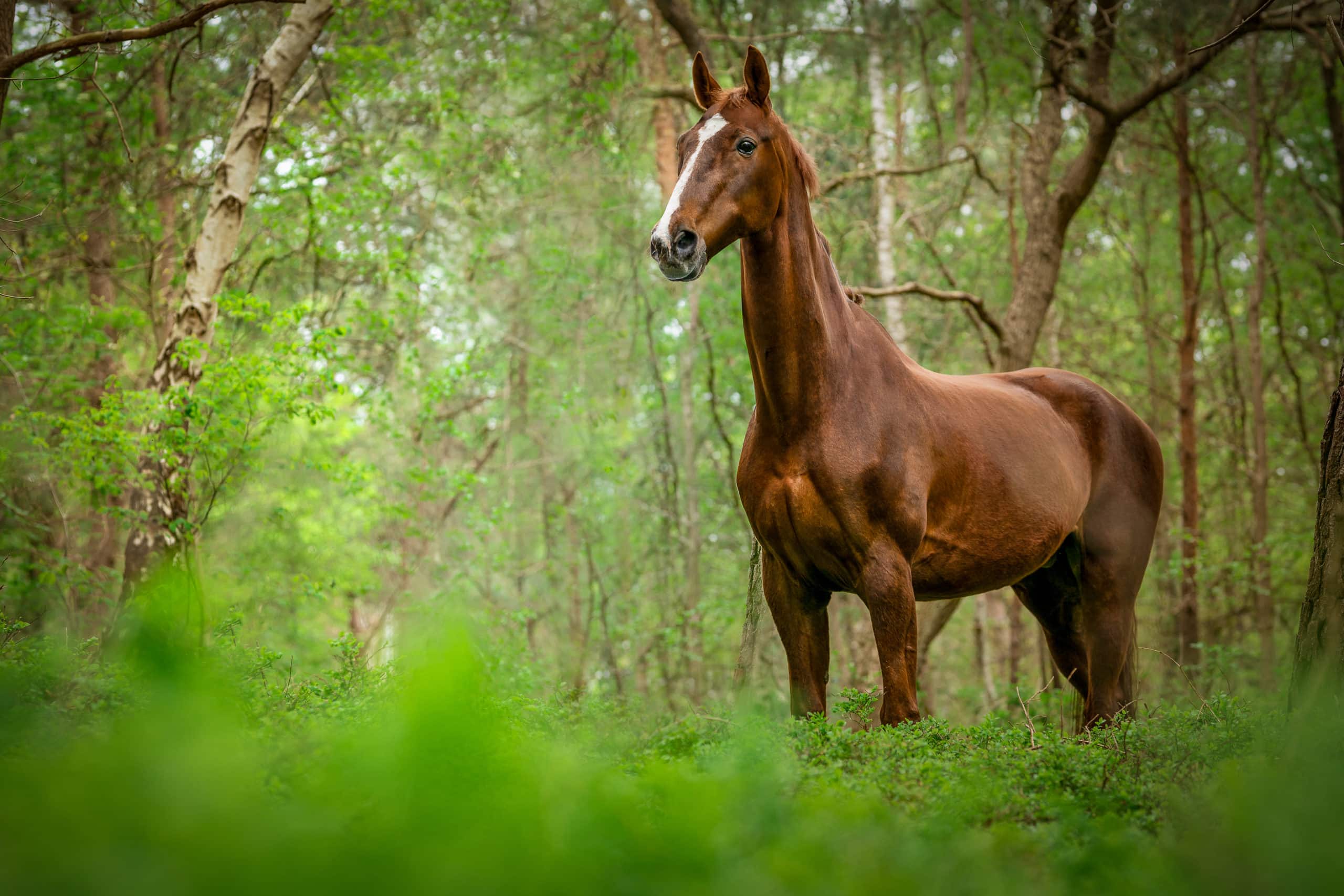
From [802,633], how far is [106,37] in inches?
178

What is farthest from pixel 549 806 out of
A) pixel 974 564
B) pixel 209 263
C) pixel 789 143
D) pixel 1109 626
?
pixel 209 263

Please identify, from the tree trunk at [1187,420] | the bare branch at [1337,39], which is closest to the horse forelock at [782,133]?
the bare branch at [1337,39]

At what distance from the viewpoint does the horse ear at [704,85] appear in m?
4.30

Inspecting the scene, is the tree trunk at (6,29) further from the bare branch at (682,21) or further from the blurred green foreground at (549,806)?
the bare branch at (682,21)

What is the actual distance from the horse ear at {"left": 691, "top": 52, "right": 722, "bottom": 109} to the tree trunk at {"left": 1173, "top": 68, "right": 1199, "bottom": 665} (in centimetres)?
762

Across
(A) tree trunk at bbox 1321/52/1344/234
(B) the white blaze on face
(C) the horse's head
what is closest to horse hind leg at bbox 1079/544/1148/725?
(C) the horse's head

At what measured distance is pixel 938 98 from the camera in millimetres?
14562

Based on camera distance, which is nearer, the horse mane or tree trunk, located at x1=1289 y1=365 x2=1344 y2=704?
tree trunk, located at x1=1289 y1=365 x2=1344 y2=704

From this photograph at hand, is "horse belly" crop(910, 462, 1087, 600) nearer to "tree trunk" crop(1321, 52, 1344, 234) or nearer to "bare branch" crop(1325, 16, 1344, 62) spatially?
"bare branch" crop(1325, 16, 1344, 62)

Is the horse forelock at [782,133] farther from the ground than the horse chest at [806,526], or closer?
farther from the ground

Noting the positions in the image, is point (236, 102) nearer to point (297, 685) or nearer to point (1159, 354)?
point (297, 685)

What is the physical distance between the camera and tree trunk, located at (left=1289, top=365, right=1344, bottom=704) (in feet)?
11.4

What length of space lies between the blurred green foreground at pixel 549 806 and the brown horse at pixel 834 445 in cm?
101

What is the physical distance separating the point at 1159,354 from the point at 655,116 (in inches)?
434
